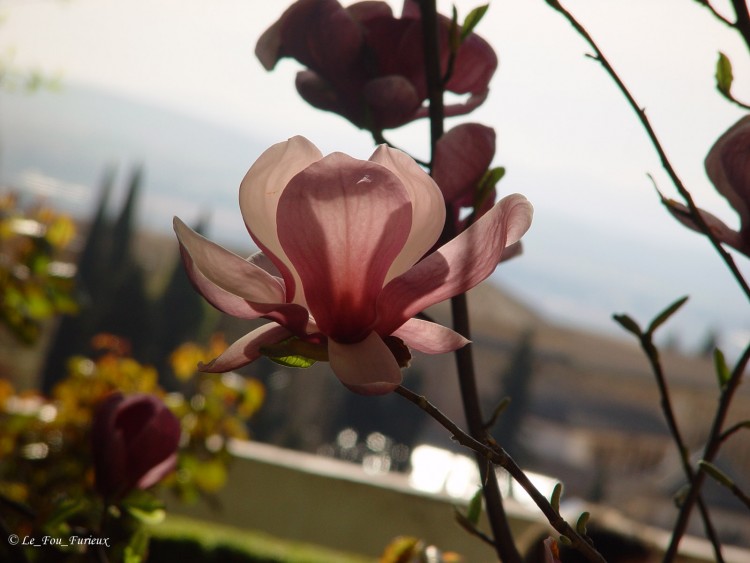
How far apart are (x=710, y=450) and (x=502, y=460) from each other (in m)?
0.15

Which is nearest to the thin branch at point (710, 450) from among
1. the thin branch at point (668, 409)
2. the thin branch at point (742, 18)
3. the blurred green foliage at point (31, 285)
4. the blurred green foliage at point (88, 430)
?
the thin branch at point (668, 409)

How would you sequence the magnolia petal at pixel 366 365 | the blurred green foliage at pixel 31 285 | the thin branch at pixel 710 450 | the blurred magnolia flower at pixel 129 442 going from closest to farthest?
the magnolia petal at pixel 366 365, the thin branch at pixel 710 450, the blurred magnolia flower at pixel 129 442, the blurred green foliage at pixel 31 285

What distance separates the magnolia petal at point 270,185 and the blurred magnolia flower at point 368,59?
0.10 metres

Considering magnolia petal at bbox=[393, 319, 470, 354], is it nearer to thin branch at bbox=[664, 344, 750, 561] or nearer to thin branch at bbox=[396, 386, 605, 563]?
thin branch at bbox=[396, 386, 605, 563]

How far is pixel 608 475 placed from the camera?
11492mm

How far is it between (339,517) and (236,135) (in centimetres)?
1388

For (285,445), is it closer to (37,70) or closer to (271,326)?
(37,70)

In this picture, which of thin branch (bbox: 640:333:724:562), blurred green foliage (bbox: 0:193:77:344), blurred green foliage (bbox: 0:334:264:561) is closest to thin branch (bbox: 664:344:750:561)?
thin branch (bbox: 640:333:724:562)

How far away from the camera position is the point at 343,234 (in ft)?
0.74

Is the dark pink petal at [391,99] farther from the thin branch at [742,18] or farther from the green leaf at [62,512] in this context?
the green leaf at [62,512]

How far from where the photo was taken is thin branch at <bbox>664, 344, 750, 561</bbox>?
0.31 metres

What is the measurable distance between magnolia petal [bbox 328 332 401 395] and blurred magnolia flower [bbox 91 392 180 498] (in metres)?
0.23

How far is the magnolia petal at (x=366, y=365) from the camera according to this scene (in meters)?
0.20

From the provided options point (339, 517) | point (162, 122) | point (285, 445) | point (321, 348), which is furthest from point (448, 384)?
point (321, 348)
